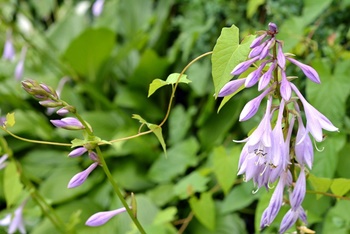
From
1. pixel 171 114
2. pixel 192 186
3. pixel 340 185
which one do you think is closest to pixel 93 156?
pixel 340 185

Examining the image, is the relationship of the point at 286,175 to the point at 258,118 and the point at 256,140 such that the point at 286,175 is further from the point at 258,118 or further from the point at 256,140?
the point at 258,118

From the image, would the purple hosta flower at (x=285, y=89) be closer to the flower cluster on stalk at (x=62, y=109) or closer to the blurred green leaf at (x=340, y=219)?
the flower cluster on stalk at (x=62, y=109)

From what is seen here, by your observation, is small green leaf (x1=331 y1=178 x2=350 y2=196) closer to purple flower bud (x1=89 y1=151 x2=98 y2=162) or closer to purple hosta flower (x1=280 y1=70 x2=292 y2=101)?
purple hosta flower (x1=280 y1=70 x2=292 y2=101)

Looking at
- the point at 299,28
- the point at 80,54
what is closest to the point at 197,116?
the point at 80,54

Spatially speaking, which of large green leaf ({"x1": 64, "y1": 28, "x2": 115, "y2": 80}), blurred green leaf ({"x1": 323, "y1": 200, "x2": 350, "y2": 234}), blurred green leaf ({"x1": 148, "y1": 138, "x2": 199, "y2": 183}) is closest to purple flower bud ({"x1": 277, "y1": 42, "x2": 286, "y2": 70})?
blurred green leaf ({"x1": 323, "y1": 200, "x2": 350, "y2": 234})

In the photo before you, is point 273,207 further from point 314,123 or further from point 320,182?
point 320,182

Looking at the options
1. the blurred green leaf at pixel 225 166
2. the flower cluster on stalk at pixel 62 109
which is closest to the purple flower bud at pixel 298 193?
the flower cluster on stalk at pixel 62 109

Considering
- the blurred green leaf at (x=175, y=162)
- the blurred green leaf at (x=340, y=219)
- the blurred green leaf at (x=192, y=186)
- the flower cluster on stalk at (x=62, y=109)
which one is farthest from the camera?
the blurred green leaf at (x=175, y=162)

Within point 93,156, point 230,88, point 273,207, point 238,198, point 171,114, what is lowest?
point 238,198
